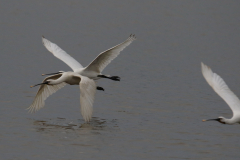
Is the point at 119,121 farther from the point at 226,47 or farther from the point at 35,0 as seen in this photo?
the point at 35,0

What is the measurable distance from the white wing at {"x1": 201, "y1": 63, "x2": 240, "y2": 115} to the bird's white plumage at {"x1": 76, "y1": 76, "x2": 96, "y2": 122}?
2.94m

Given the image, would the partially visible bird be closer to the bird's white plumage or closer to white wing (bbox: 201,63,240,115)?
the bird's white plumage

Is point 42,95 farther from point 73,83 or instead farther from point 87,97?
point 87,97

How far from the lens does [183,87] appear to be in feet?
67.6

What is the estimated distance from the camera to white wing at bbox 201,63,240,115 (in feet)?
42.7

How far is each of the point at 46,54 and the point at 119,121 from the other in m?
11.6

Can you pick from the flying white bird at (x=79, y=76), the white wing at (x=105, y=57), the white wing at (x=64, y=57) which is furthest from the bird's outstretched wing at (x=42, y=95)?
the white wing at (x=105, y=57)

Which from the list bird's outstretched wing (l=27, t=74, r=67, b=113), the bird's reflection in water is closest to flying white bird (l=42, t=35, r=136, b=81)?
bird's outstretched wing (l=27, t=74, r=67, b=113)

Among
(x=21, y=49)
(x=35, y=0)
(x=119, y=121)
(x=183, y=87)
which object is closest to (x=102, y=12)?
(x=35, y=0)

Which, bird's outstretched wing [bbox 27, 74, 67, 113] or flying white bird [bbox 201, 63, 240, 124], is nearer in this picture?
flying white bird [bbox 201, 63, 240, 124]

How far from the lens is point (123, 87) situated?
1997 centimetres

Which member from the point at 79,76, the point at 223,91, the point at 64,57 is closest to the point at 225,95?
the point at 223,91

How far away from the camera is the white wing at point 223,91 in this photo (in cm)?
1302

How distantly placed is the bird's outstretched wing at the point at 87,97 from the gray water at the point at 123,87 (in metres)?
0.52
